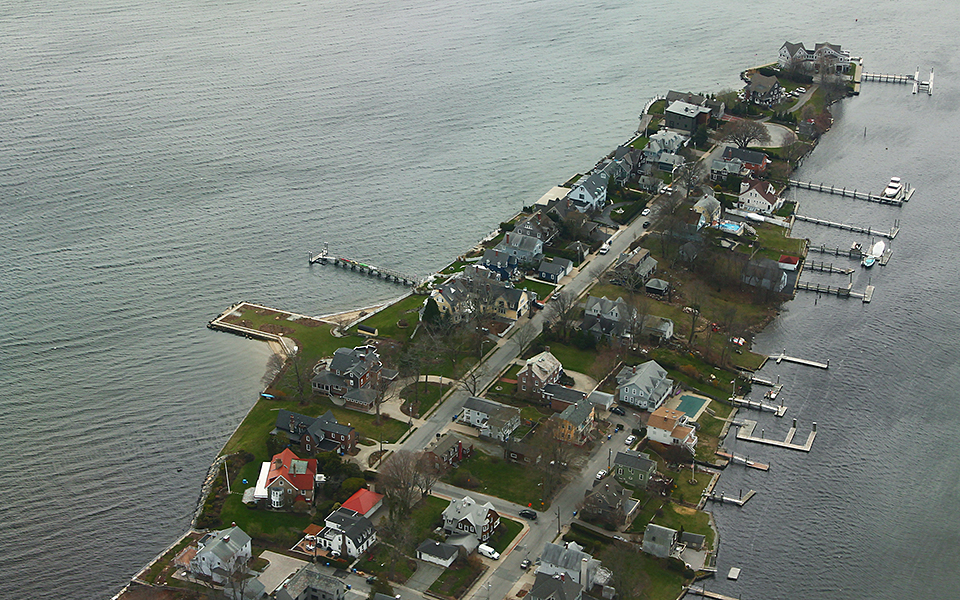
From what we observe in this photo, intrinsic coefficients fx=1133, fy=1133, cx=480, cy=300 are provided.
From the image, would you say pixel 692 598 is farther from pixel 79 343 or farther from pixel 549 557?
pixel 79 343

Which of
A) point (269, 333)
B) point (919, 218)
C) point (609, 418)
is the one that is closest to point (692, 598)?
point (609, 418)

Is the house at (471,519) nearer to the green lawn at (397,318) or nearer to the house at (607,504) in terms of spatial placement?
the house at (607,504)

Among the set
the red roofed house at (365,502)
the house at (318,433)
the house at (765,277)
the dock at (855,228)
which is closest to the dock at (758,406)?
the house at (765,277)

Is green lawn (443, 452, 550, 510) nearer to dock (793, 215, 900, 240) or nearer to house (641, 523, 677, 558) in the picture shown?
house (641, 523, 677, 558)

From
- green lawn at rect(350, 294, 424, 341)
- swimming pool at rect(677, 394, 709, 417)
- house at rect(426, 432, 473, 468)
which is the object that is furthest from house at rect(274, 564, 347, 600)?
swimming pool at rect(677, 394, 709, 417)

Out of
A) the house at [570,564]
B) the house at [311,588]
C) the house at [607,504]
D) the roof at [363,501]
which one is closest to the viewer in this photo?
the house at [311,588]

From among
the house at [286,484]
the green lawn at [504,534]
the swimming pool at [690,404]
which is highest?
the house at [286,484]

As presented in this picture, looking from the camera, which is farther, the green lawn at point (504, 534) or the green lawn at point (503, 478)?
the green lawn at point (503, 478)
